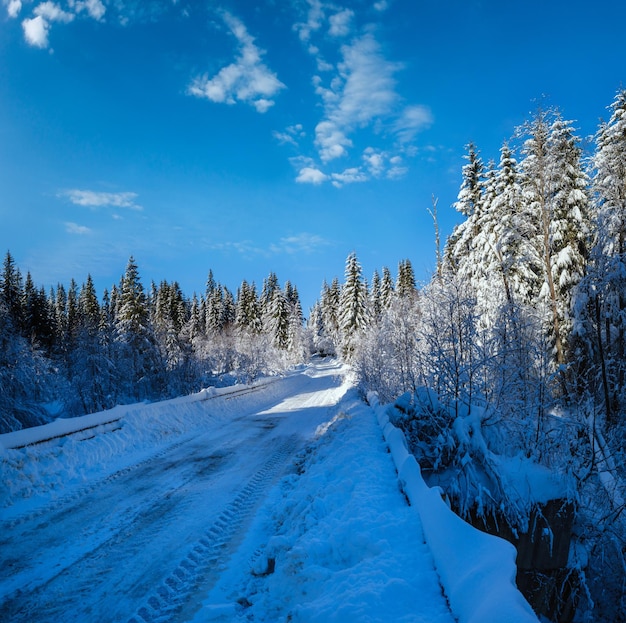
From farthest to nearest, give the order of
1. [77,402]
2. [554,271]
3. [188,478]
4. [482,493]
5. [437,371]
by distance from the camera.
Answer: [77,402]
[554,271]
[437,371]
[188,478]
[482,493]

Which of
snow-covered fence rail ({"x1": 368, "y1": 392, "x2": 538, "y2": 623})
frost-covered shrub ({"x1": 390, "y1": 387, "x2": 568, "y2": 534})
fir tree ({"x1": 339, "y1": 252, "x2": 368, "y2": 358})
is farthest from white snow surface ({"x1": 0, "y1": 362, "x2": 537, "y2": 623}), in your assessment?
fir tree ({"x1": 339, "y1": 252, "x2": 368, "y2": 358})

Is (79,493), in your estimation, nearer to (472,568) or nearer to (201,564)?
(201,564)

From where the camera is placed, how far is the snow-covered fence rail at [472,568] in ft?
7.94

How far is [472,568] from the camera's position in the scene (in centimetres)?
301

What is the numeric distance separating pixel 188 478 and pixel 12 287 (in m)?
46.2

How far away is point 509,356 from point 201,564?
26.8 ft

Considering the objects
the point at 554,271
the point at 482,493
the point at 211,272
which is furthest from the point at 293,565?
the point at 211,272

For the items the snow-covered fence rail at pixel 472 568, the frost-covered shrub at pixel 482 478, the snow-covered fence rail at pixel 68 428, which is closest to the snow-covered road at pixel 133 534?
the snow-covered fence rail at pixel 68 428

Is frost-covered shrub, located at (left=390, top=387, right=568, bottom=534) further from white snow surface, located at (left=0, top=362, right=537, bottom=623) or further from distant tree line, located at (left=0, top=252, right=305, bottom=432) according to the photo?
distant tree line, located at (left=0, top=252, right=305, bottom=432)

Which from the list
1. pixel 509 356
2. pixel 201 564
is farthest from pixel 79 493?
pixel 509 356

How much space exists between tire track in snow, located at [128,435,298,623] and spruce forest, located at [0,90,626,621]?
3082 mm

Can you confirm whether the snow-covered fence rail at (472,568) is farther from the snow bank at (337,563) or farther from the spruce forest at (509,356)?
the spruce forest at (509,356)

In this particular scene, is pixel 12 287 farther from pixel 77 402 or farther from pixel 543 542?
pixel 543 542

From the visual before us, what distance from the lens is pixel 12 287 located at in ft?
138
